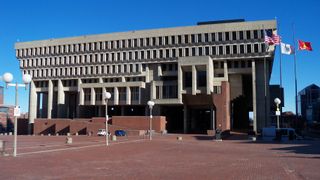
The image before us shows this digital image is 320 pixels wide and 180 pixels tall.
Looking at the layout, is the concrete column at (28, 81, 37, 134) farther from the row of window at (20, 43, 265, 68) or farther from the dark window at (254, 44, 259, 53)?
the dark window at (254, 44, 259, 53)

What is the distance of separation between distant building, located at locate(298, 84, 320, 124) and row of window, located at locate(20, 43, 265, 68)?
2574 inches

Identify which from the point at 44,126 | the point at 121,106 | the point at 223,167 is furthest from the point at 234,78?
the point at 223,167

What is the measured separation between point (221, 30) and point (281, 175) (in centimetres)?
7425

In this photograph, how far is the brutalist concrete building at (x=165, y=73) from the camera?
82188 mm

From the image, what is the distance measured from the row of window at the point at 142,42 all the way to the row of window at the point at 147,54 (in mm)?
1531

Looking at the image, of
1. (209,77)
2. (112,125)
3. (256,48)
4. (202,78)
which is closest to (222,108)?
(209,77)

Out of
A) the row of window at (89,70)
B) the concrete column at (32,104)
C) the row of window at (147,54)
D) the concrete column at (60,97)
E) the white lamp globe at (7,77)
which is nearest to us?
the white lamp globe at (7,77)

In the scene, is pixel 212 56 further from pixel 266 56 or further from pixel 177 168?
pixel 177 168

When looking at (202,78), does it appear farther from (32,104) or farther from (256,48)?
(32,104)

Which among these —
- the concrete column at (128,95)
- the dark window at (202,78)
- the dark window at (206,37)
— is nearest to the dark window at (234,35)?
the dark window at (206,37)

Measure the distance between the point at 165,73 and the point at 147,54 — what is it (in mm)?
6221

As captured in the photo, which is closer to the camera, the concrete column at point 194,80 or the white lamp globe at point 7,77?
the white lamp globe at point 7,77

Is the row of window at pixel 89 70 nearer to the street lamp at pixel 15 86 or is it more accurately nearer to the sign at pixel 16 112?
the street lamp at pixel 15 86

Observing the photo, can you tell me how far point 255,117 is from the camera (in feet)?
271
